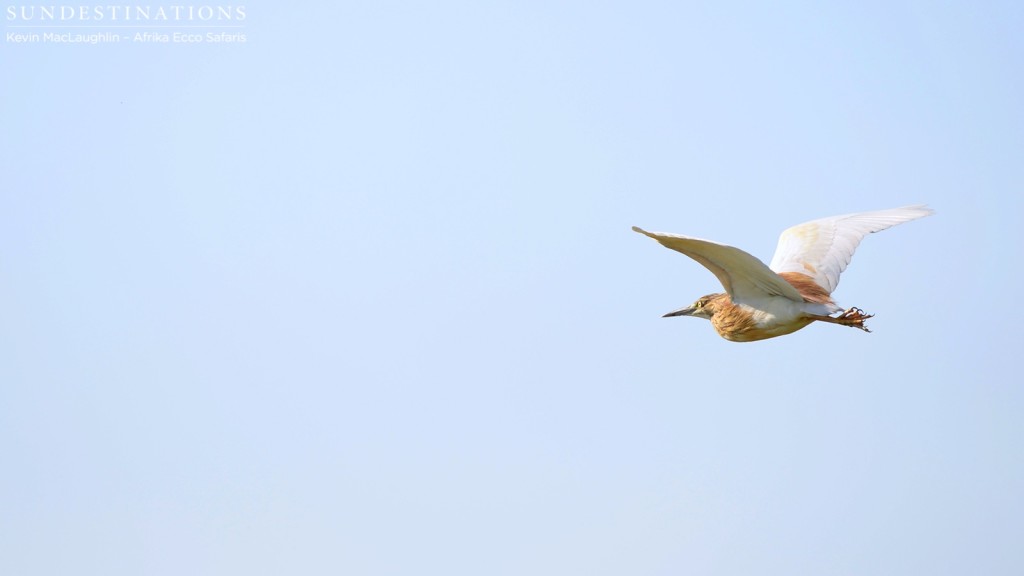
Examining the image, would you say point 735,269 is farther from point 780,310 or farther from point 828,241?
point 828,241

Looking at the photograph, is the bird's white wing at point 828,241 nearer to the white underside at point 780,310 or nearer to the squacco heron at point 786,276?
the squacco heron at point 786,276

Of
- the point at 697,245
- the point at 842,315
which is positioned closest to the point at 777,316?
the point at 842,315

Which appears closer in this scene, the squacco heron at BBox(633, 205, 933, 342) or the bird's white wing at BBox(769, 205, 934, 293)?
the squacco heron at BBox(633, 205, 933, 342)

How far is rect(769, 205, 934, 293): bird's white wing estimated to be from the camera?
1562 cm

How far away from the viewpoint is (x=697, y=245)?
13.2 m

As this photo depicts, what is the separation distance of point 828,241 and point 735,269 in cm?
232

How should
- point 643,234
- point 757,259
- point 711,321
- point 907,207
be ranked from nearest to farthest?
point 643,234, point 757,259, point 711,321, point 907,207

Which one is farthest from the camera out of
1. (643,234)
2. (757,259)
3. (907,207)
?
(907,207)

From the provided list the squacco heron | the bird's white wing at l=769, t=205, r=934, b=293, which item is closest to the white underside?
the squacco heron

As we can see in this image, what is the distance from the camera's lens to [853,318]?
14.1m

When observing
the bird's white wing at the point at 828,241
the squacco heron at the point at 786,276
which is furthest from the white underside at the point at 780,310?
the bird's white wing at the point at 828,241

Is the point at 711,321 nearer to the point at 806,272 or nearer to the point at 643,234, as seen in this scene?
the point at 806,272

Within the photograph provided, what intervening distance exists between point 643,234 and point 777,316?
8.36 ft

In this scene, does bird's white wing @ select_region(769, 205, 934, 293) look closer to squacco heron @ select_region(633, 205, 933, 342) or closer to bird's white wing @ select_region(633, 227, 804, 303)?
squacco heron @ select_region(633, 205, 933, 342)
